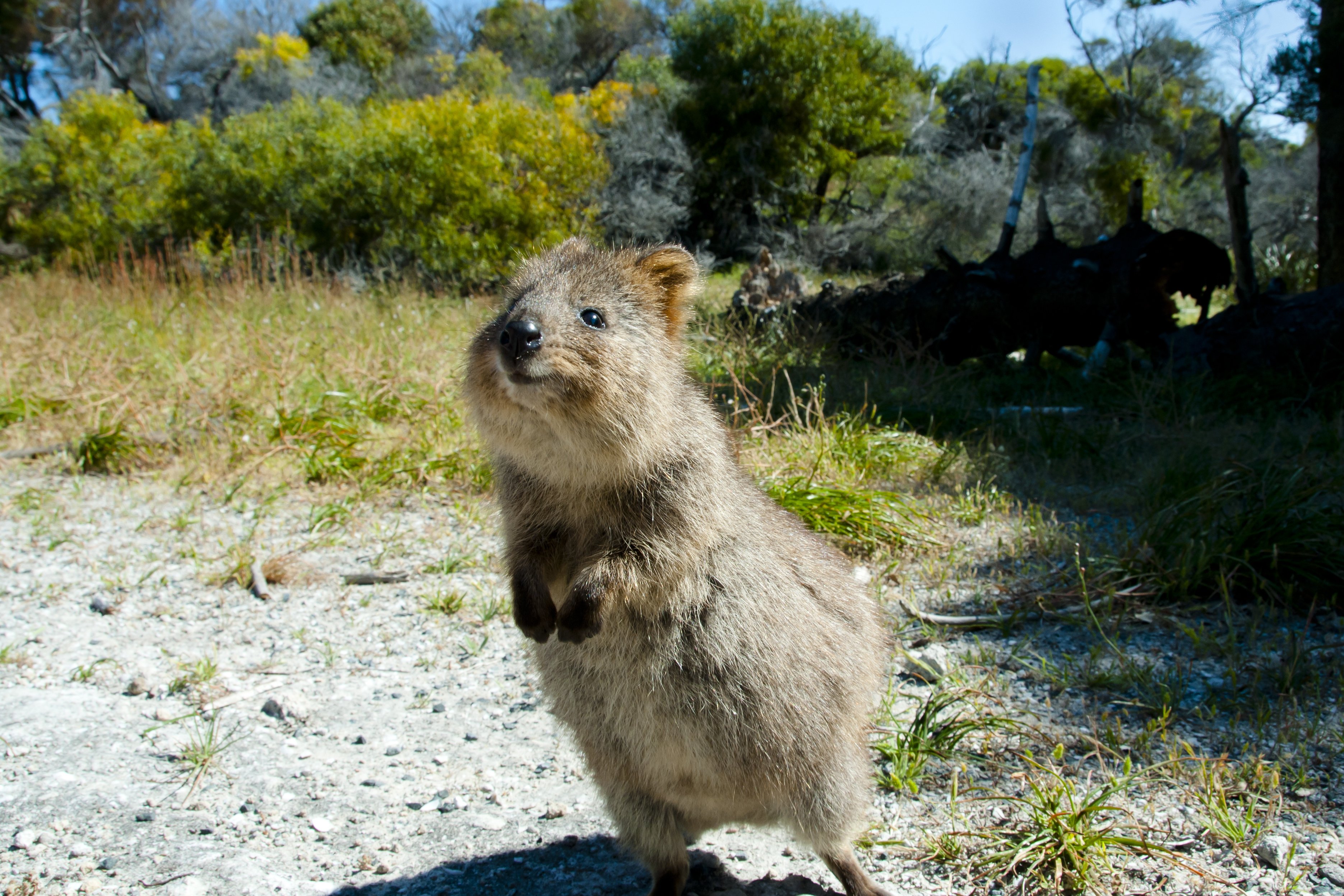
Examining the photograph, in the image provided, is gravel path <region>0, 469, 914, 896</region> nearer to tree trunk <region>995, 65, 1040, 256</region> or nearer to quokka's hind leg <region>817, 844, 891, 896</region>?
quokka's hind leg <region>817, 844, 891, 896</region>

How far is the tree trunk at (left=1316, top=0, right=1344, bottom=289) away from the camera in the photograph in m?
8.38

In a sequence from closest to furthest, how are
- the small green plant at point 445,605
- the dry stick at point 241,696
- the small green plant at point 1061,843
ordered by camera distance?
the small green plant at point 1061,843, the dry stick at point 241,696, the small green plant at point 445,605

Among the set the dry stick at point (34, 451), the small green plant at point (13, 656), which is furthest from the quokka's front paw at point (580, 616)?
the dry stick at point (34, 451)

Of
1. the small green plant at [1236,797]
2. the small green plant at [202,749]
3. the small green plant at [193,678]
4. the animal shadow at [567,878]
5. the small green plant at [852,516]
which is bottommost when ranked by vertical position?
the animal shadow at [567,878]

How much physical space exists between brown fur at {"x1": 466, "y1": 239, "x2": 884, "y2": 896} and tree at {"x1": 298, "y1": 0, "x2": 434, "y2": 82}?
31.5 meters

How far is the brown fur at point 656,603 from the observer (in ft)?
7.42

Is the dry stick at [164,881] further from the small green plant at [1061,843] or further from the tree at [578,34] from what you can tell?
the tree at [578,34]

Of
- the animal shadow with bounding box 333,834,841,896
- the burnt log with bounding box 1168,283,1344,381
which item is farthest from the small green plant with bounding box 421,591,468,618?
the burnt log with bounding box 1168,283,1344,381

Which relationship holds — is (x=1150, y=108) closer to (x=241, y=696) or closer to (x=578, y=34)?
(x=578, y=34)

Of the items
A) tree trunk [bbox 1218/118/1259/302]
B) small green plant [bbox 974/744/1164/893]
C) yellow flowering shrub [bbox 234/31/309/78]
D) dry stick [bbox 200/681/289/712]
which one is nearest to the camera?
small green plant [bbox 974/744/1164/893]

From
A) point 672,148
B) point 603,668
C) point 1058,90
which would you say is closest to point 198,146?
point 672,148

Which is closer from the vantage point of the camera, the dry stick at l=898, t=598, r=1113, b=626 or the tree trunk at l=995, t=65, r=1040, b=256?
the dry stick at l=898, t=598, r=1113, b=626

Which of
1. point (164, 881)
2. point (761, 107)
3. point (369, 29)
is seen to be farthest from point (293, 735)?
point (369, 29)

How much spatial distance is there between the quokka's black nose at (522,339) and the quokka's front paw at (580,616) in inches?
24.2
